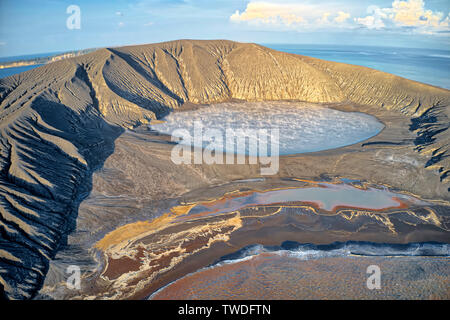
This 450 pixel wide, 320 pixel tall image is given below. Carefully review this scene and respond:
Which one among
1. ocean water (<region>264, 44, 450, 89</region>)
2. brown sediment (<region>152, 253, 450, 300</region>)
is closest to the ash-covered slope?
brown sediment (<region>152, 253, 450, 300</region>)

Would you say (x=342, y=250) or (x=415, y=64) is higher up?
(x=415, y=64)

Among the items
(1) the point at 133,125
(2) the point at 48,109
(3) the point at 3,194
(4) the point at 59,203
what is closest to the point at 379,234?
(4) the point at 59,203

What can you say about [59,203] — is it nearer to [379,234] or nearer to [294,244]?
[294,244]

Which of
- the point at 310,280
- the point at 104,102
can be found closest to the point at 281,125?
the point at 104,102

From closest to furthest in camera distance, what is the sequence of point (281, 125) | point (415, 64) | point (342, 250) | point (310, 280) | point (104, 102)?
point (310, 280), point (342, 250), point (104, 102), point (281, 125), point (415, 64)

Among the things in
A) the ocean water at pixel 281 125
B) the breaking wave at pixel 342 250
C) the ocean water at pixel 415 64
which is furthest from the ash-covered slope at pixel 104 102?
the ocean water at pixel 415 64

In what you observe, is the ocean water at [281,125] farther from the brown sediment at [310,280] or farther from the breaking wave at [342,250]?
the brown sediment at [310,280]

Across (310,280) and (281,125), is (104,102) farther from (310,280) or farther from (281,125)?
(310,280)
